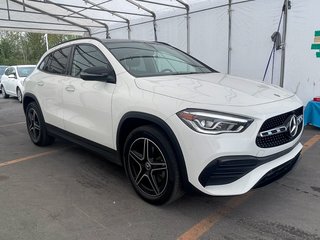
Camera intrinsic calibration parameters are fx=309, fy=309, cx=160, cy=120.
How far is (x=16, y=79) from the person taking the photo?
1200cm

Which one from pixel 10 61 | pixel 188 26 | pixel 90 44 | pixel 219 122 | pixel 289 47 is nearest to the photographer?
pixel 219 122

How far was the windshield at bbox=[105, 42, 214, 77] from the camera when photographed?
11.3 ft

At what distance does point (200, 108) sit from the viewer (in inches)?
98.6

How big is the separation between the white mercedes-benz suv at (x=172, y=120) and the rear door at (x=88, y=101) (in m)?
0.01

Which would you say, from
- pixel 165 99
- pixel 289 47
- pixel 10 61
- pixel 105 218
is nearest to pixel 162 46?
pixel 165 99

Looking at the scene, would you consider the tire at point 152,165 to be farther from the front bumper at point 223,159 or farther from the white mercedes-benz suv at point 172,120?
the front bumper at point 223,159

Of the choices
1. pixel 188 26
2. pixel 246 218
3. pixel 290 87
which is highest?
pixel 188 26

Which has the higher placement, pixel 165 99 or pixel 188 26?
pixel 188 26

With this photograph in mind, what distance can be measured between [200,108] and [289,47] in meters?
5.72

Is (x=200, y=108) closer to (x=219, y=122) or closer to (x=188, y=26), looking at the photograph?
(x=219, y=122)

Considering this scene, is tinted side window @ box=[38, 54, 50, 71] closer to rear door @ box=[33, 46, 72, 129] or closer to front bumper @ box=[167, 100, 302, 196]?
rear door @ box=[33, 46, 72, 129]

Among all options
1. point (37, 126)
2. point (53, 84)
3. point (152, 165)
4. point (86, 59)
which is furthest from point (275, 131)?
point (37, 126)

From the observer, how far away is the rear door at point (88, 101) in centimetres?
339

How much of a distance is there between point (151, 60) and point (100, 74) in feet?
2.48
